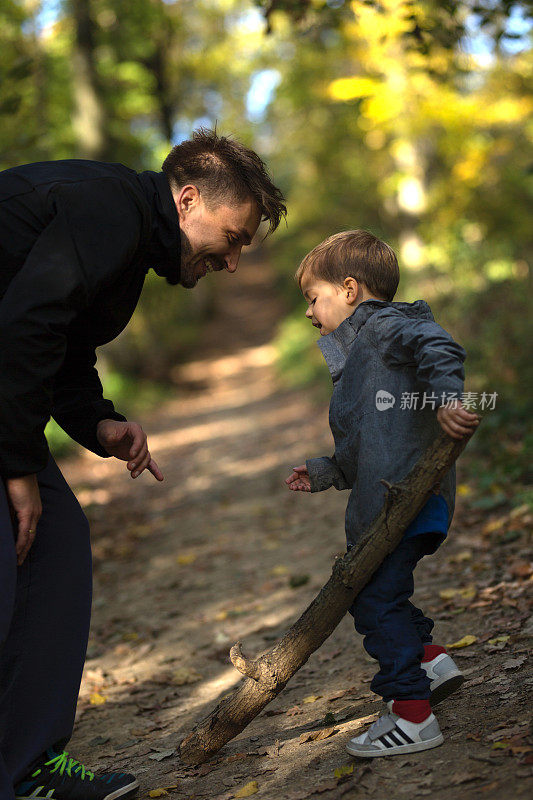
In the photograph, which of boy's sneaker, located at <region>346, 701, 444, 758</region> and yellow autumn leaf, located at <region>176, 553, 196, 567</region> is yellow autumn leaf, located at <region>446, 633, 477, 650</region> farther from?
yellow autumn leaf, located at <region>176, 553, 196, 567</region>

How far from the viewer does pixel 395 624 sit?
2.52m

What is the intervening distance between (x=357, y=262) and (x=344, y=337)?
0.28 m

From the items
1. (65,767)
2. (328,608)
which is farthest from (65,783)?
(328,608)

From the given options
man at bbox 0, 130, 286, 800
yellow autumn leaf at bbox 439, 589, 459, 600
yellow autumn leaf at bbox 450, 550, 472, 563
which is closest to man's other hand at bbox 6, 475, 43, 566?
man at bbox 0, 130, 286, 800

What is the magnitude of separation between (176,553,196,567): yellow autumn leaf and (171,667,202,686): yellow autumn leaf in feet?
6.93

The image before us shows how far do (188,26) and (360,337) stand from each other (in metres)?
22.4

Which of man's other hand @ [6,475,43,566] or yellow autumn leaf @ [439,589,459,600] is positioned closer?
man's other hand @ [6,475,43,566]

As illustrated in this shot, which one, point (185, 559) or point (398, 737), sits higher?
point (398, 737)

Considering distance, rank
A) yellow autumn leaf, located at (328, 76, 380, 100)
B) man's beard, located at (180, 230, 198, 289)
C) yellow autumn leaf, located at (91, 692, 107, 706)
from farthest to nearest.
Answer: yellow autumn leaf, located at (328, 76, 380, 100)
yellow autumn leaf, located at (91, 692, 107, 706)
man's beard, located at (180, 230, 198, 289)

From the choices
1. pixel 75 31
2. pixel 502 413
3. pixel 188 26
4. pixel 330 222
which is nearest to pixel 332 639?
pixel 502 413

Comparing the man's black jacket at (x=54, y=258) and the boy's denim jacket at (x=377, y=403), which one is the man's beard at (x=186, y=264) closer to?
the man's black jacket at (x=54, y=258)

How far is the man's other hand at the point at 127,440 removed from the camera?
106 inches

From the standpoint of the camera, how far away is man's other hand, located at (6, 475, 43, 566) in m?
2.24

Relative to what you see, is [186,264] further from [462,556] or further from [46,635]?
[462,556]
